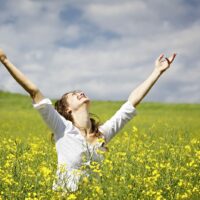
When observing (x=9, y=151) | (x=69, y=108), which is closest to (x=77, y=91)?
(x=69, y=108)

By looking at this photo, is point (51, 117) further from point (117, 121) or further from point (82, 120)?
point (117, 121)

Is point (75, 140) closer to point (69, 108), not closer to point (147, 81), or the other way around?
point (69, 108)

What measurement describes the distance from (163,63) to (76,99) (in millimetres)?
1076

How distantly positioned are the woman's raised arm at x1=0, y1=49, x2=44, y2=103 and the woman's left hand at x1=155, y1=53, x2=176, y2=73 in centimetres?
147

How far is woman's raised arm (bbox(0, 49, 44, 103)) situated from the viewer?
15.9 feet

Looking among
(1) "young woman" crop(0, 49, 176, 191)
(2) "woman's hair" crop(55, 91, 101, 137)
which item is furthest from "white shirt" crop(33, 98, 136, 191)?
(2) "woman's hair" crop(55, 91, 101, 137)

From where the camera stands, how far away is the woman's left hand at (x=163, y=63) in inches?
227

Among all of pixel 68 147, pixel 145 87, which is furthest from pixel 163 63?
pixel 68 147

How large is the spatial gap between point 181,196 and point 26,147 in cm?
387

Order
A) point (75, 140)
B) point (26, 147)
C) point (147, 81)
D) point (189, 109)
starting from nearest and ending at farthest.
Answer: point (75, 140)
point (147, 81)
point (26, 147)
point (189, 109)

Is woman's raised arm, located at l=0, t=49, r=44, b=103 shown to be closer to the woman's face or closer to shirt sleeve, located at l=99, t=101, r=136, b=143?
the woman's face

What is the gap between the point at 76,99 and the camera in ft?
17.9

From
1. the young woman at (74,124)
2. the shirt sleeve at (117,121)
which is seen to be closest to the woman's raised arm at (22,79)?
the young woman at (74,124)

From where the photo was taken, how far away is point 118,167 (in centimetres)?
551
